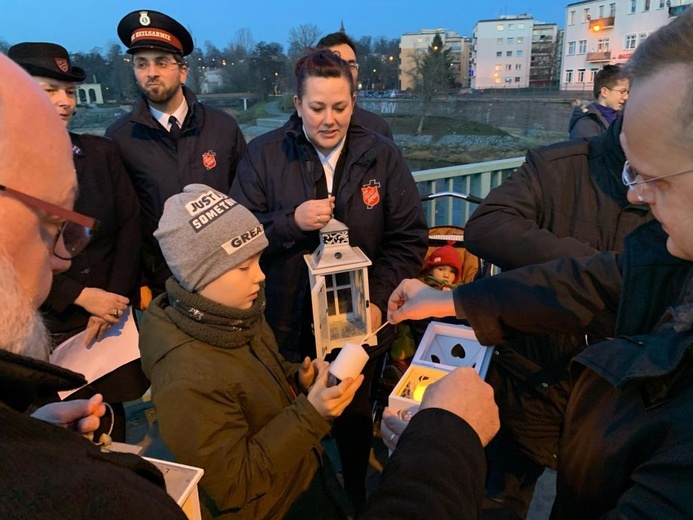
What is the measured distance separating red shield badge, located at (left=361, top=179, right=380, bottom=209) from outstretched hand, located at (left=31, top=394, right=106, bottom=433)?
1.95 m

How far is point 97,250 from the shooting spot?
325 centimetres

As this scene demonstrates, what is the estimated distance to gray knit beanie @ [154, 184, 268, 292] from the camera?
2.00 metres

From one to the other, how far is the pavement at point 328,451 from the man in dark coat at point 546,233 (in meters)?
0.94

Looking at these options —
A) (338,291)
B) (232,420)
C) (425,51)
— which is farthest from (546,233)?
(425,51)

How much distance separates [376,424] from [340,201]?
1.85 m

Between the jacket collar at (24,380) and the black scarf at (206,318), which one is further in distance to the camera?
the black scarf at (206,318)

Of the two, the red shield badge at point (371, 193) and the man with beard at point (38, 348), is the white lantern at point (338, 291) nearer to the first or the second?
the red shield badge at point (371, 193)

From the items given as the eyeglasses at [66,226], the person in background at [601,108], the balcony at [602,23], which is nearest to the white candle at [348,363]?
the eyeglasses at [66,226]

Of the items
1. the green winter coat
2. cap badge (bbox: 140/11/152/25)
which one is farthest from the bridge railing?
the green winter coat

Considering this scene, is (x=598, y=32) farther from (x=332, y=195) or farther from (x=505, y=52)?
(x=332, y=195)

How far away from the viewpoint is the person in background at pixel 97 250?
10.0ft

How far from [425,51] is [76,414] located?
85.0 meters

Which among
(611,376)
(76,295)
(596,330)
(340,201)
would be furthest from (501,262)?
(76,295)

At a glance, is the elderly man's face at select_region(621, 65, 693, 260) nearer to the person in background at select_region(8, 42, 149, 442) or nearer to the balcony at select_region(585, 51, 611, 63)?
the person in background at select_region(8, 42, 149, 442)
